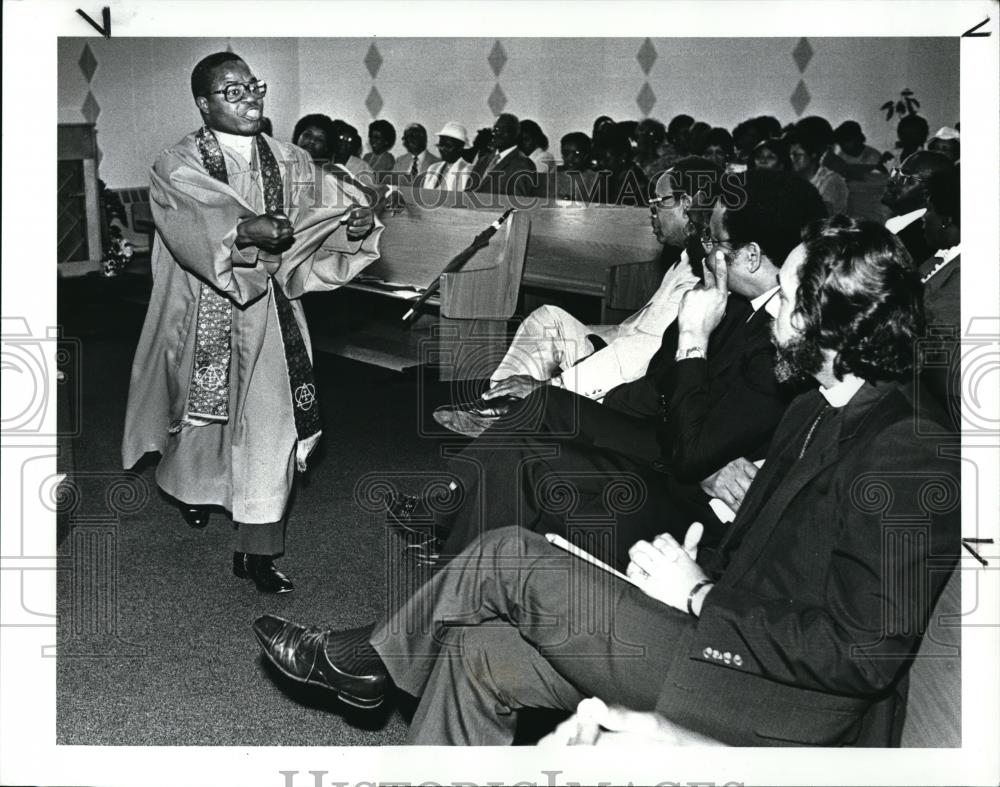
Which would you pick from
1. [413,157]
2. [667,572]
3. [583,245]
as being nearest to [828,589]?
[667,572]

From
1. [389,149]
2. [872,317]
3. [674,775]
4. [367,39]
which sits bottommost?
[674,775]

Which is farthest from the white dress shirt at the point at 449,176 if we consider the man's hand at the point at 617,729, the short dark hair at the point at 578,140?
the man's hand at the point at 617,729

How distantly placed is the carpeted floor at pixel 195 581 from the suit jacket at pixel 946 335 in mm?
1142

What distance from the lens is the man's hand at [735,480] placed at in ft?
8.85

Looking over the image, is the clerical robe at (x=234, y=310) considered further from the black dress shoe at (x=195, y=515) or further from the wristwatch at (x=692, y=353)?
the wristwatch at (x=692, y=353)

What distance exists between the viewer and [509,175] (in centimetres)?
306

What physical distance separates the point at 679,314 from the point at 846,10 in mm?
796

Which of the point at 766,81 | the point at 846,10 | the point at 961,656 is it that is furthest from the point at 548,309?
the point at 961,656

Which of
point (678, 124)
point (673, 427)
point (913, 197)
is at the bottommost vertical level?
point (673, 427)

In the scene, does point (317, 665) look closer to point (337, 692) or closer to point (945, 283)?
point (337, 692)

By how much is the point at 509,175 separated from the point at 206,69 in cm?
77

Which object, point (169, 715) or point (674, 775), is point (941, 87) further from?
point (169, 715)

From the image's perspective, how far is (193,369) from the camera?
3035 millimetres

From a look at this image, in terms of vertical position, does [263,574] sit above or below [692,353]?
below
